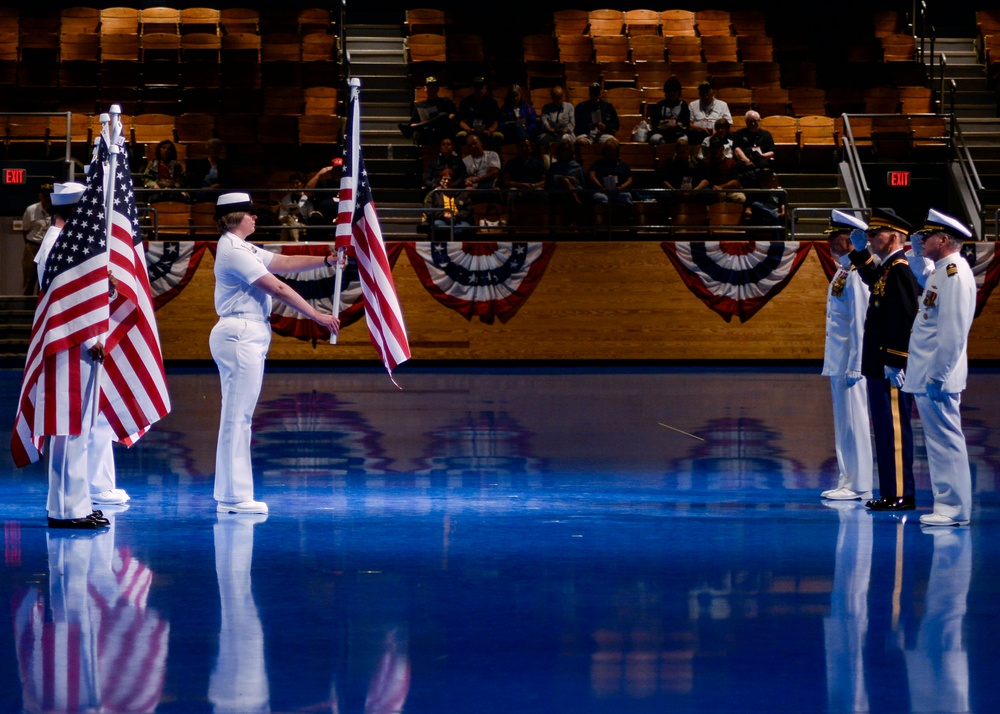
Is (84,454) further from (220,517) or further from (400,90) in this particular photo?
(400,90)

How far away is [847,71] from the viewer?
2425cm

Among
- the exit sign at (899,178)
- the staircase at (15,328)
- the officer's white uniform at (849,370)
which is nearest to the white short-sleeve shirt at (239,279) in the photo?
the officer's white uniform at (849,370)

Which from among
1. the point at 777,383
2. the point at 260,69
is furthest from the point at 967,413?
the point at 260,69

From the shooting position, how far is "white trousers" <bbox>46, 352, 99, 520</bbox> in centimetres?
792

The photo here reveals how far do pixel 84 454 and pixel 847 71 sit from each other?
19614 millimetres

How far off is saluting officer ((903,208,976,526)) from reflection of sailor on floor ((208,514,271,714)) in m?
4.25

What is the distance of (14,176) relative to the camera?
20016 millimetres

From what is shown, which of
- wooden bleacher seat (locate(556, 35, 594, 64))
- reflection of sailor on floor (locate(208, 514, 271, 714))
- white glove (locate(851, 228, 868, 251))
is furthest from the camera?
wooden bleacher seat (locate(556, 35, 594, 64))

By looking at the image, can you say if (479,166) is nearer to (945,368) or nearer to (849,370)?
(849,370)

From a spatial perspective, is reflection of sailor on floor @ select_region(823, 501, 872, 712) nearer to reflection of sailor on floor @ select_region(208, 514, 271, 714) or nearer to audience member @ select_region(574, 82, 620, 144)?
reflection of sailor on floor @ select_region(208, 514, 271, 714)

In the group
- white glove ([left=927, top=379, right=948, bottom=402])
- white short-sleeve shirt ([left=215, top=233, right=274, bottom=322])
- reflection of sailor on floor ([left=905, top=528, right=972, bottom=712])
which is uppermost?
white short-sleeve shirt ([left=215, top=233, right=274, bottom=322])

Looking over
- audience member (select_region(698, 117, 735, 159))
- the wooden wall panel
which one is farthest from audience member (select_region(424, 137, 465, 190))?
audience member (select_region(698, 117, 735, 159))

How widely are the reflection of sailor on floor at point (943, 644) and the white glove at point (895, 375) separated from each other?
1337 mm

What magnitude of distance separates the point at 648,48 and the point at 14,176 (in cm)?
1163
